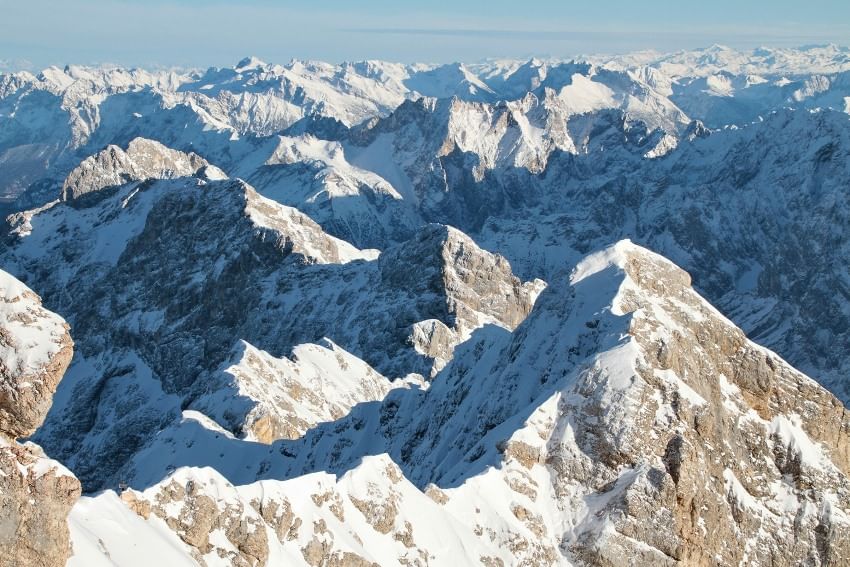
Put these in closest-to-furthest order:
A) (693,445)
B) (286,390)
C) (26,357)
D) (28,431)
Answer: (26,357), (28,431), (693,445), (286,390)

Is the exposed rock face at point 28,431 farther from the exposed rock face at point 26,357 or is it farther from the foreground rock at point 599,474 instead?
the foreground rock at point 599,474

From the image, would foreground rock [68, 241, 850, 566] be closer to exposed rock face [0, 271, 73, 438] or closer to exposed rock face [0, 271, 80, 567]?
exposed rock face [0, 271, 80, 567]

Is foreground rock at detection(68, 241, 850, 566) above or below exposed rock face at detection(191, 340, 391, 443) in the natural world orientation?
above

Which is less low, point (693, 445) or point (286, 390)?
point (693, 445)

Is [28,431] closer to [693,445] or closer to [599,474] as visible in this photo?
[599,474]

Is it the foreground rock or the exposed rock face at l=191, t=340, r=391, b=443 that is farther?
the exposed rock face at l=191, t=340, r=391, b=443

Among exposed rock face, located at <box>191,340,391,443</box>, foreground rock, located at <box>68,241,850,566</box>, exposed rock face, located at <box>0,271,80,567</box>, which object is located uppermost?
exposed rock face, located at <box>0,271,80,567</box>

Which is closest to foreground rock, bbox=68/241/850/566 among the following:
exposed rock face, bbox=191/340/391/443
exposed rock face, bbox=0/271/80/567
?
exposed rock face, bbox=0/271/80/567

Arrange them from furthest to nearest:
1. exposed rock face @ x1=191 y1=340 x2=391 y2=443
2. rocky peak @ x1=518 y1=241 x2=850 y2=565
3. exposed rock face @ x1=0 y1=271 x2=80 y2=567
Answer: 1. exposed rock face @ x1=191 y1=340 x2=391 y2=443
2. rocky peak @ x1=518 y1=241 x2=850 y2=565
3. exposed rock face @ x1=0 y1=271 x2=80 y2=567

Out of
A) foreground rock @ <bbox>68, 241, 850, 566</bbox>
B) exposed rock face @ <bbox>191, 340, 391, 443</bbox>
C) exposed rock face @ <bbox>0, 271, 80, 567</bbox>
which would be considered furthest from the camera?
exposed rock face @ <bbox>191, 340, 391, 443</bbox>

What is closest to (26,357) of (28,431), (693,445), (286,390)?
(28,431)
